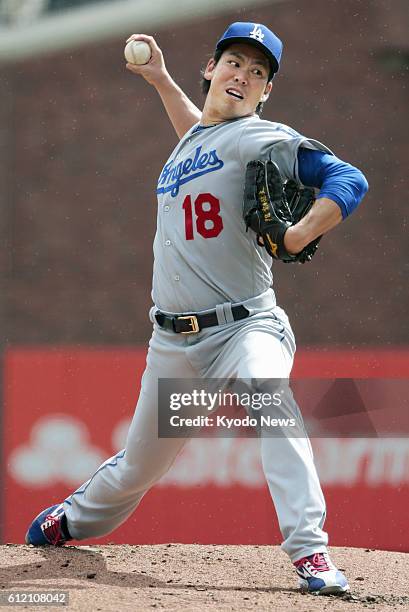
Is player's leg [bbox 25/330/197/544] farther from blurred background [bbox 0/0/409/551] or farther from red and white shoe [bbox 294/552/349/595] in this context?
blurred background [bbox 0/0/409/551]

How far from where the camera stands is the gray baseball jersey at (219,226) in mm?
3115

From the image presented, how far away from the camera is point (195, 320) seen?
3146 millimetres

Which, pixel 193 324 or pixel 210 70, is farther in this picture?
pixel 210 70

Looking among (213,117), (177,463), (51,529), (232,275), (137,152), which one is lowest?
(51,529)

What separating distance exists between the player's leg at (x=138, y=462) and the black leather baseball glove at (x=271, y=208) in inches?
17.4

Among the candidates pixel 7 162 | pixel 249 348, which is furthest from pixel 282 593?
pixel 7 162

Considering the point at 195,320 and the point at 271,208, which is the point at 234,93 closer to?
the point at 271,208

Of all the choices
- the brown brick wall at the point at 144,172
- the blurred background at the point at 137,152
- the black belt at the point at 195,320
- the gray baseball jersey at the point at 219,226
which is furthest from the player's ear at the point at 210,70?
the brown brick wall at the point at 144,172

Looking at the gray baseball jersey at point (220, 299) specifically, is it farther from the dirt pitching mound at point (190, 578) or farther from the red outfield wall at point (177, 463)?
the red outfield wall at point (177, 463)

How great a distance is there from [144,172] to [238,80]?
301 inches

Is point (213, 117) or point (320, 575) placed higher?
point (213, 117)

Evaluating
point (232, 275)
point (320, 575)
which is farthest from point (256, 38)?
A: point (320, 575)

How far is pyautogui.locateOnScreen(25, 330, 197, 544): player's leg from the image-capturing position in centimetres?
326

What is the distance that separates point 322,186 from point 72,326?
8.03m
